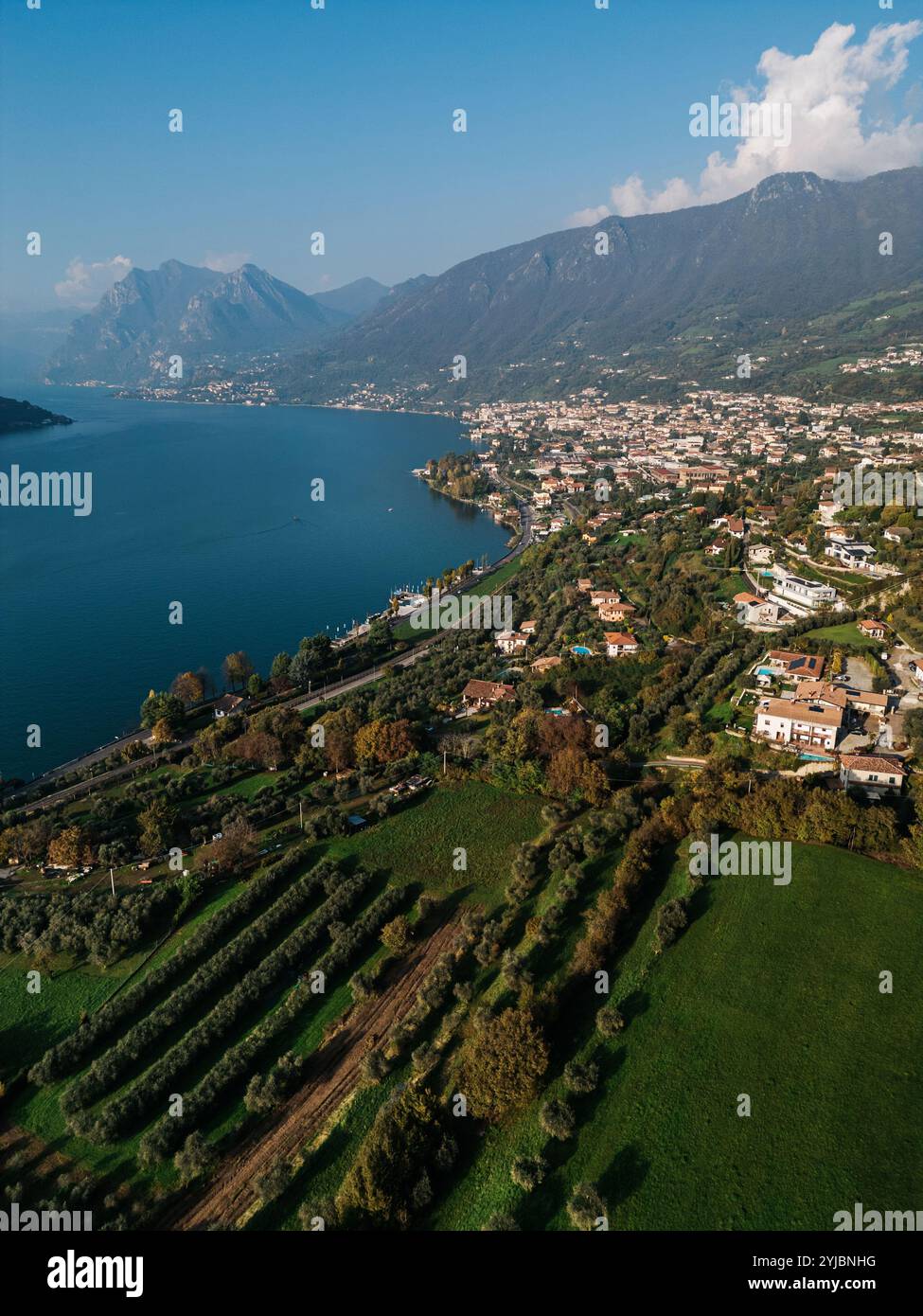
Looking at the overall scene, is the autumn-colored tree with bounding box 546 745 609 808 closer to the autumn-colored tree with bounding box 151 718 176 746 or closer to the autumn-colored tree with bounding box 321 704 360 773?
the autumn-colored tree with bounding box 321 704 360 773

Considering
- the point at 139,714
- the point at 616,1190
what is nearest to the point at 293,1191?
the point at 616,1190

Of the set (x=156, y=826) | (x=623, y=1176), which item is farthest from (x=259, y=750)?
(x=623, y=1176)

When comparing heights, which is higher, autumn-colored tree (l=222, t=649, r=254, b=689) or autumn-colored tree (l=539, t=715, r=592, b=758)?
autumn-colored tree (l=222, t=649, r=254, b=689)

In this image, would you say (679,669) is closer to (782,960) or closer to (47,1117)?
(782,960)

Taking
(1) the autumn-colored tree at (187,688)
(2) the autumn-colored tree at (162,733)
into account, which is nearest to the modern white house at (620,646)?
(1) the autumn-colored tree at (187,688)

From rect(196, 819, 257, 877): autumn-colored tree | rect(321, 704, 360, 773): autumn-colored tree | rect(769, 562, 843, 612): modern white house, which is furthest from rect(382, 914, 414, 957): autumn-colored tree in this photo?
rect(769, 562, 843, 612): modern white house

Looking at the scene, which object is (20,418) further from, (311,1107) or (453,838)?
(311,1107)
